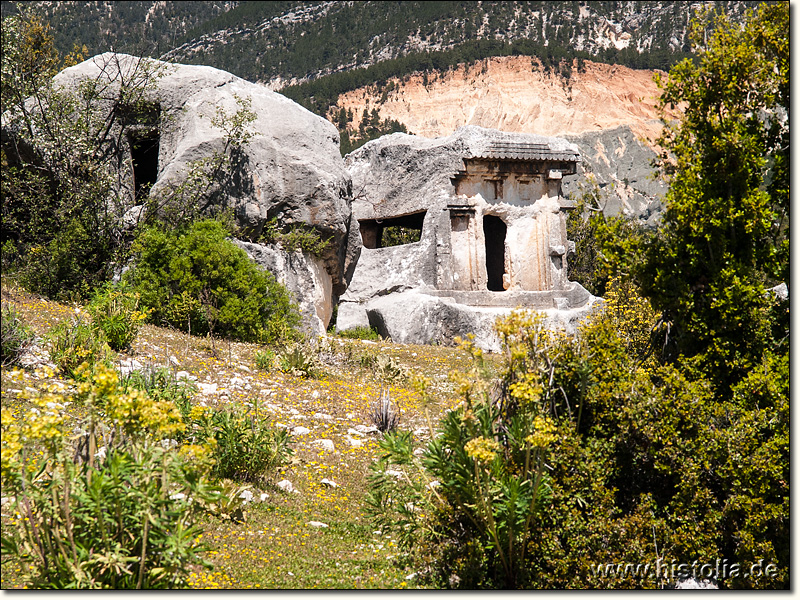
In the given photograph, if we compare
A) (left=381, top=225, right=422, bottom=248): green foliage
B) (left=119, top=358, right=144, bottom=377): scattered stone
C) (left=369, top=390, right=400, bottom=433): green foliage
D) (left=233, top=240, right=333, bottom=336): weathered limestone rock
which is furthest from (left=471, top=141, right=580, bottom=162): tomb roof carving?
(left=381, top=225, right=422, bottom=248): green foliage

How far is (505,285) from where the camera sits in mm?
19109

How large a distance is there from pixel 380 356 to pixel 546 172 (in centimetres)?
915

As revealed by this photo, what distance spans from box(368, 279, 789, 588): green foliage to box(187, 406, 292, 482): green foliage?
4.57 ft

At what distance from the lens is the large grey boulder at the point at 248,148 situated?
12.6 metres

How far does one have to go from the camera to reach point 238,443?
6219 mm

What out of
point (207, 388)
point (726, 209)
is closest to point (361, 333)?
point (207, 388)

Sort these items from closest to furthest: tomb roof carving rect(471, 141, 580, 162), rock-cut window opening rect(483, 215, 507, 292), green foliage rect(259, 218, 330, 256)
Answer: green foliage rect(259, 218, 330, 256) → tomb roof carving rect(471, 141, 580, 162) → rock-cut window opening rect(483, 215, 507, 292)

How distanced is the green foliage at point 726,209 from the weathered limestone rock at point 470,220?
1096 cm

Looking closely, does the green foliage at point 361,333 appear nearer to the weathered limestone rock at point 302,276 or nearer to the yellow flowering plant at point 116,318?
the weathered limestone rock at point 302,276

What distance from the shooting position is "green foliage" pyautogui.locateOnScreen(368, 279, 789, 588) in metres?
4.93

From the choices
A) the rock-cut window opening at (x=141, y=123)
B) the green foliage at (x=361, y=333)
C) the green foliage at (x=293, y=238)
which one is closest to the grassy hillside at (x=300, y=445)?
the green foliage at (x=293, y=238)

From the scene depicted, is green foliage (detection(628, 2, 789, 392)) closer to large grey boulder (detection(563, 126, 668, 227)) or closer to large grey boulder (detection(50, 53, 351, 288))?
large grey boulder (detection(50, 53, 351, 288))

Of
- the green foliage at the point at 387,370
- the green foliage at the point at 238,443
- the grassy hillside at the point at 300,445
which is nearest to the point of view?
the grassy hillside at the point at 300,445

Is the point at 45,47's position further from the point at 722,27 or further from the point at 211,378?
the point at 722,27
